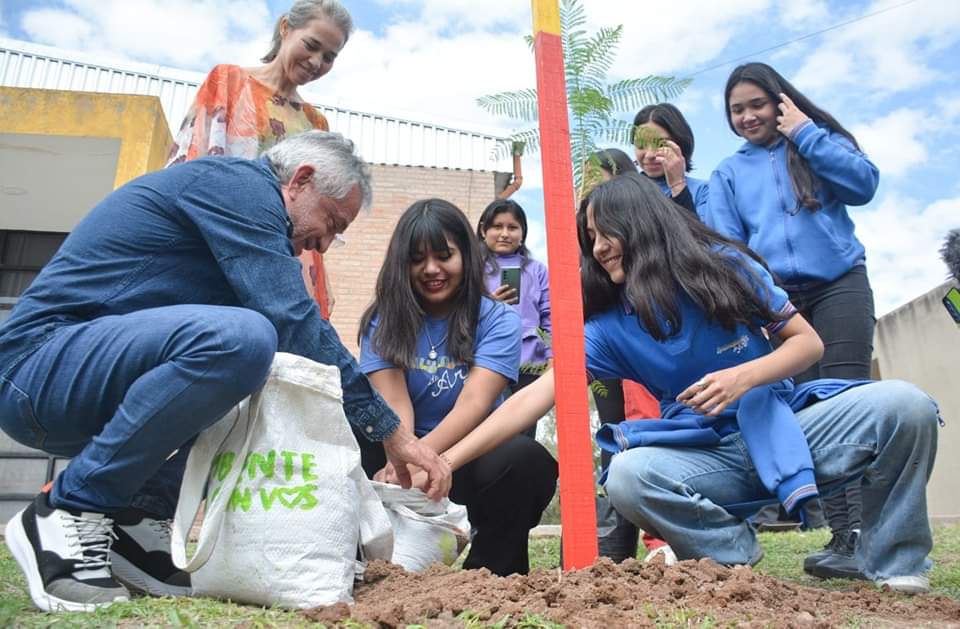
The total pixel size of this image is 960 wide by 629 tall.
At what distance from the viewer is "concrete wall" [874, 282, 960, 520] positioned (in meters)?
8.48

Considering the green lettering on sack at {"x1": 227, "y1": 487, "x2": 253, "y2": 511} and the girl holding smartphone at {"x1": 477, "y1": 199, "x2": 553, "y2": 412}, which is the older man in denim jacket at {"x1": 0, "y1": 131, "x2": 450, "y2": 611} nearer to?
the green lettering on sack at {"x1": 227, "y1": 487, "x2": 253, "y2": 511}

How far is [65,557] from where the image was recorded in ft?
5.62

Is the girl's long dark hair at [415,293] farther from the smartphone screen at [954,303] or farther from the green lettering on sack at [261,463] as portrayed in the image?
the smartphone screen at [954,303]

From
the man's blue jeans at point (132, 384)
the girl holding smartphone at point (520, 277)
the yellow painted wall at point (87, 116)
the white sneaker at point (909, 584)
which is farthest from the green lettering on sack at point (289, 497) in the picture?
the yellow painted wall at point (87, 116)

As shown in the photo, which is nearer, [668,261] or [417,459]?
[417,459]

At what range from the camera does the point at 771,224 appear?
111 inches

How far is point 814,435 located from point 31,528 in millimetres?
1895

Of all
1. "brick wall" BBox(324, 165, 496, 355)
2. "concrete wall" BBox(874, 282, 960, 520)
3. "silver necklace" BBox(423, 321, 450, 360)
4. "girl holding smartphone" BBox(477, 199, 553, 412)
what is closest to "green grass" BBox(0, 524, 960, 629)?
"silver necklace" BBox(423, 321, 450, 360)

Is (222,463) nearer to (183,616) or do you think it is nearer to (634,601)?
(183,616)

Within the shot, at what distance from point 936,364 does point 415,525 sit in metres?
8.34

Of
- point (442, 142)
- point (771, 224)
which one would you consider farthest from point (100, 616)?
point (442, 142)

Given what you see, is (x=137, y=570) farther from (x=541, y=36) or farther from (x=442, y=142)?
(x=442, y=142)

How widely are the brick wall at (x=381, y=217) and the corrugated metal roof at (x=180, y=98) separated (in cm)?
17

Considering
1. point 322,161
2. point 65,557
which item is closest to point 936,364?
point 322,161
